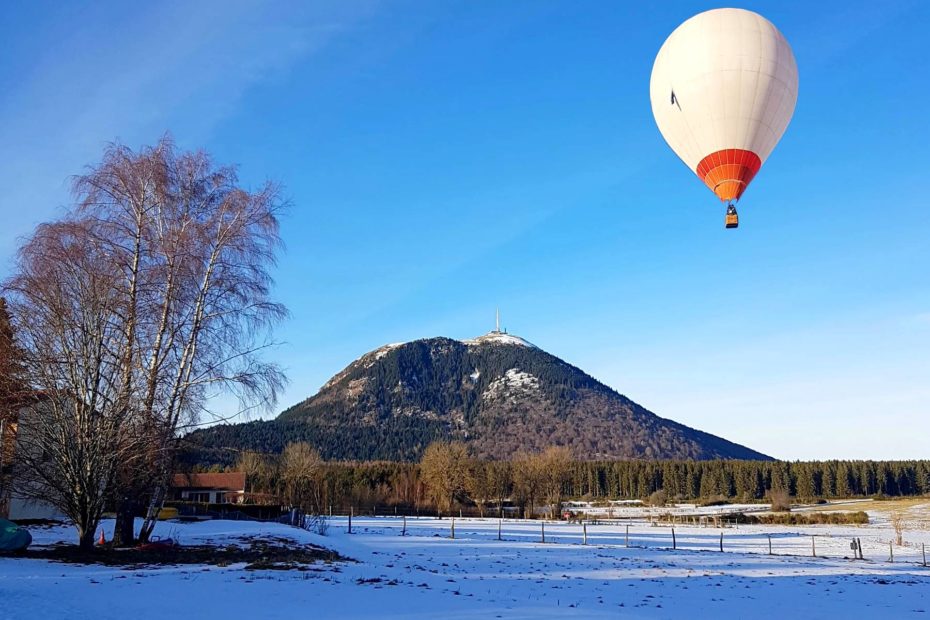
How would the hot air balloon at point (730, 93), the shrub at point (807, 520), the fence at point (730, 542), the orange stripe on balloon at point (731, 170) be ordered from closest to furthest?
the hot air balloon at point (730, 93), the orange stripe on balloon at point (731, 170), the fence at point (730, 542), the shrub at point (807, 520)

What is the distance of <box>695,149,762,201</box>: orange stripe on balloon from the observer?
23.4 m

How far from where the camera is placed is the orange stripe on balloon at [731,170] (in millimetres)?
23375

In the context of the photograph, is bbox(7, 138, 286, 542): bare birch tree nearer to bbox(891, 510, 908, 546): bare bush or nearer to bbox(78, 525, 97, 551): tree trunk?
bbox(78, 525, 97, 551): tree trunk

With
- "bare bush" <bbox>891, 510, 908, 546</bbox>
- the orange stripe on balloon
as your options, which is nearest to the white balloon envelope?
the orange stripe on balloon

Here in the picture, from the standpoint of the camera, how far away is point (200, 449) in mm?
20453

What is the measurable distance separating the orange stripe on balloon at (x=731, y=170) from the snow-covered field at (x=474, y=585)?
12567 millimetres

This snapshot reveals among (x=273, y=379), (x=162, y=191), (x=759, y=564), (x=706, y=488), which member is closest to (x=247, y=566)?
(x=273, y=379)

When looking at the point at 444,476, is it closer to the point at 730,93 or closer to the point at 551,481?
the point at 551,481

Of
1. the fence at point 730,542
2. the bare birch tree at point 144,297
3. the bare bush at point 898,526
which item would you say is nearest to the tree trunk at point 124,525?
the bare birch tree at point 144,297

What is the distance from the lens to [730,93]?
75.1 ft

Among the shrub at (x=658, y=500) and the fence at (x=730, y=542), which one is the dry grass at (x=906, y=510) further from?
the shrub at (x=658, y=500)

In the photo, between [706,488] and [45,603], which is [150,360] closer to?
[45,603]

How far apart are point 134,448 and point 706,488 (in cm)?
11605

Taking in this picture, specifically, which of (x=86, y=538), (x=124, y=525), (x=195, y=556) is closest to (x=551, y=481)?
(x=124, y=525)
